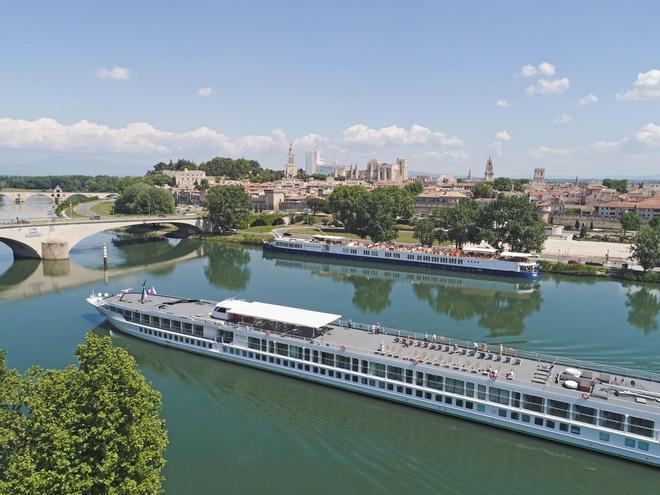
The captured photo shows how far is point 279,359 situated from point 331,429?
5.99 meters

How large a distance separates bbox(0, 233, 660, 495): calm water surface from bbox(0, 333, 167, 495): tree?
429 cm

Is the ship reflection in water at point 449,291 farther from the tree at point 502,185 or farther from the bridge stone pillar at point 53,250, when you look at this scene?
the tree at point 502,185

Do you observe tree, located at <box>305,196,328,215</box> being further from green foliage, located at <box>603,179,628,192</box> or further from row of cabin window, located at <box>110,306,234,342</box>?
green foliage, located at <box>603,179,628,192</box>

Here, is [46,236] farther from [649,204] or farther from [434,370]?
[649,204]

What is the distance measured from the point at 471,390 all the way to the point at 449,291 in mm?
28766

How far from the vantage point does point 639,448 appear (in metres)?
19.2

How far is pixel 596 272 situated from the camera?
56156 mm

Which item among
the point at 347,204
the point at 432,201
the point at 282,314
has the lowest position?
the point at 282,314

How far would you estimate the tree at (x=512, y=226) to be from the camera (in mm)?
64188

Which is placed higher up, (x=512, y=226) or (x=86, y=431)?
(x=512, y=226)

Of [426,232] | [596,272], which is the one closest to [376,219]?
[426,232]

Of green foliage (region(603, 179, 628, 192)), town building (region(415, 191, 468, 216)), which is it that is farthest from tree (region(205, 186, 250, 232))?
green foliage (region(603, 179, 628, 192))

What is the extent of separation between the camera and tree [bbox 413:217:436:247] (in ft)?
241

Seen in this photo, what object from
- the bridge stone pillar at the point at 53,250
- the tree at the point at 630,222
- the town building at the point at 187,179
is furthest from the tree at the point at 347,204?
the town building at the point at 187,179
